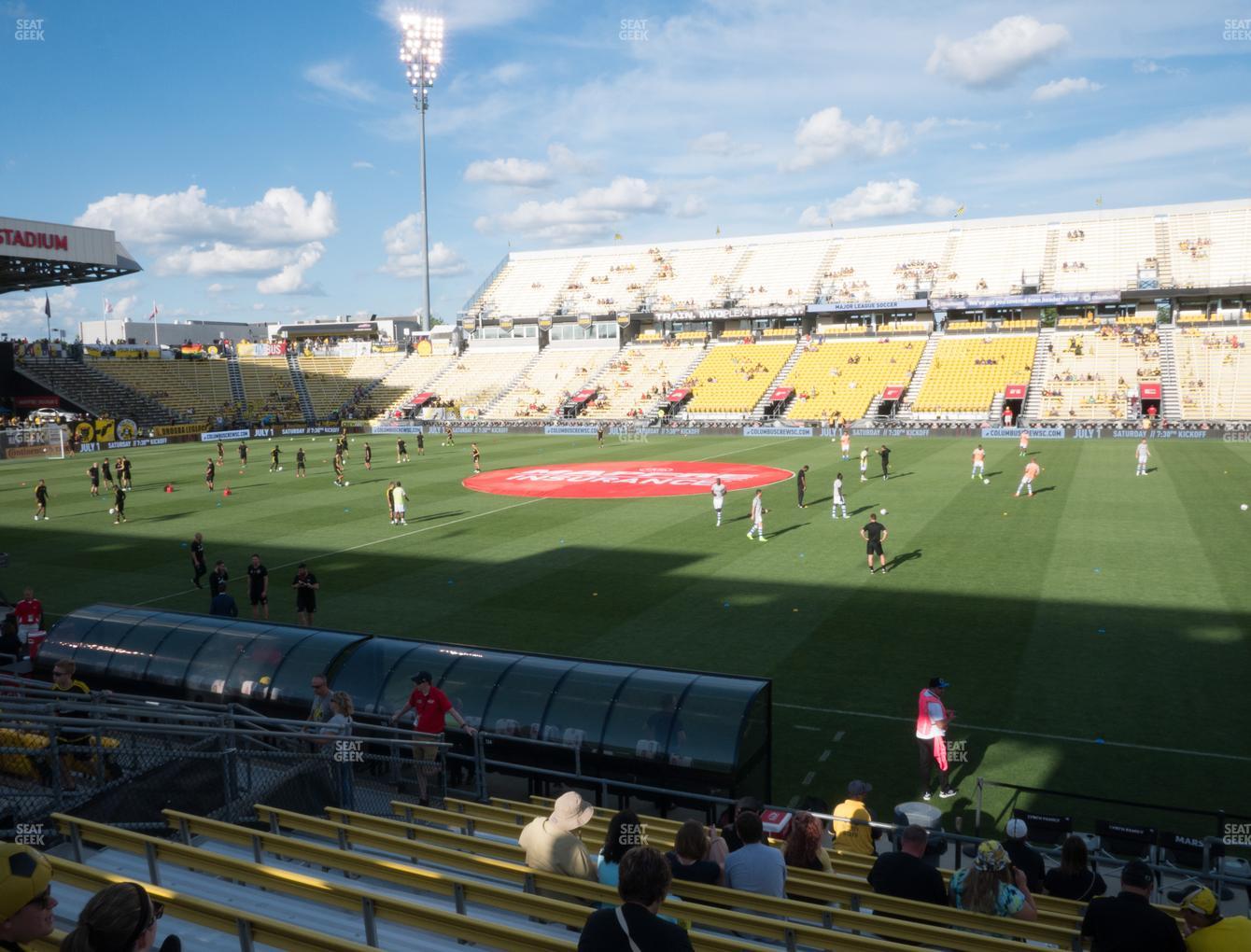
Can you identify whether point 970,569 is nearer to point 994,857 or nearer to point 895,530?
point 895,530

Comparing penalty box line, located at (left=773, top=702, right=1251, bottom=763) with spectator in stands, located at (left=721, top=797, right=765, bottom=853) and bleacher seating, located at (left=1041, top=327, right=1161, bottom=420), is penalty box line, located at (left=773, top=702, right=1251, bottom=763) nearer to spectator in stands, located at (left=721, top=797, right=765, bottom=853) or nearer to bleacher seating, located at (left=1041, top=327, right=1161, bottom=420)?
spectator in stands, located at (left=721, top=797, right=765, bottom=853)

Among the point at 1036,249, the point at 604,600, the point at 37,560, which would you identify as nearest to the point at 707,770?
the point at 604,600

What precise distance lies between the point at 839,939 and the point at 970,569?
1834 cm

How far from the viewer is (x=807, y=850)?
23.7 feet

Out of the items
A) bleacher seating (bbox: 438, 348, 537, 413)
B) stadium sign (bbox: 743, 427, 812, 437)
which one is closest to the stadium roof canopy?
bleacher seating (bbox: 438, 348, 537, 413)

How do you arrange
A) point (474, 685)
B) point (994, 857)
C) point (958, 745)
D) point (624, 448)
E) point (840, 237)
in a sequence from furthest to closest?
1. point (840, 237)
2. point (624, 448)
3. point (958, 745)
4. point (474, 685)
5. point (994, 857)

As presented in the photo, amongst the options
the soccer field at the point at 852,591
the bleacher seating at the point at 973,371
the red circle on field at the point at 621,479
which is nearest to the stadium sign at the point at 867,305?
the bleacher seating at the point at 973,371

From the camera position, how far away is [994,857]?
621cm

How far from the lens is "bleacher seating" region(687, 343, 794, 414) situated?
6812 cm

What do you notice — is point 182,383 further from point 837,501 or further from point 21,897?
point 21,897

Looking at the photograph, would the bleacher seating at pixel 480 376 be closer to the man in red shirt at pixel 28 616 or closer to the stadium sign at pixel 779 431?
the stadium sign at pixel 779 431

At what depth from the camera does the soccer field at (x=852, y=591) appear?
12555 millimetres

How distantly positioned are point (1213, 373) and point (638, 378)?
136ft

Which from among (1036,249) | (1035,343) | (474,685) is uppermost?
(1036,249)
